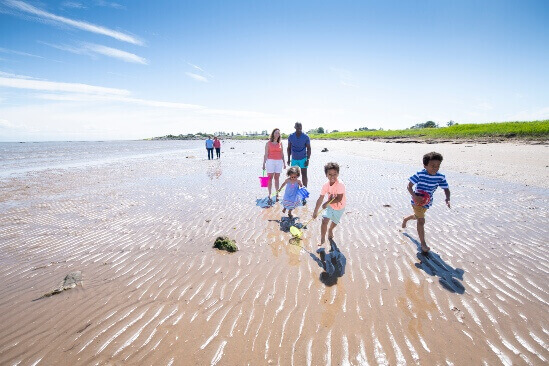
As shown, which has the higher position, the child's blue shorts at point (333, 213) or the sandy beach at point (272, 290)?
the child's blue shorts at point (333, 213)

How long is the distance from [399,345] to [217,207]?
640cm

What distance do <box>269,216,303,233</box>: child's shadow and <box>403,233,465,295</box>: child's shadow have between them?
259 cm

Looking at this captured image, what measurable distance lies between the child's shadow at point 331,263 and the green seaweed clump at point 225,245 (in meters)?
1.48

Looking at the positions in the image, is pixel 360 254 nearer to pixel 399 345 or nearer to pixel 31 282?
pixel 399 345

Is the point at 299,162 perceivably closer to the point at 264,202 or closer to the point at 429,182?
the point at 264,202

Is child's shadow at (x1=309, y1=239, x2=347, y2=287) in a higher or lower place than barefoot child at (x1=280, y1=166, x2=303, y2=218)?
lower

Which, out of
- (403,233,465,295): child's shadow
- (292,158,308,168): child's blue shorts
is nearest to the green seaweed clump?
(403,233,465,295): child's shadow

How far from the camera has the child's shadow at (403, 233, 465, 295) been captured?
3.81 metres

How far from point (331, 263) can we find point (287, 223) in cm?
226

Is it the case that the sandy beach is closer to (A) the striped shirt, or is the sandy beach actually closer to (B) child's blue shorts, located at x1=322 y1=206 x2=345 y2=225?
(B) child's blue shorts, located at x1=322 y1=206 x2=345 y2=225

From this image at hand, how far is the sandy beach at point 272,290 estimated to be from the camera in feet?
9.14

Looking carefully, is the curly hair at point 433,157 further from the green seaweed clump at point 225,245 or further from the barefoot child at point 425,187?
the green seaweed clump at point 225,245

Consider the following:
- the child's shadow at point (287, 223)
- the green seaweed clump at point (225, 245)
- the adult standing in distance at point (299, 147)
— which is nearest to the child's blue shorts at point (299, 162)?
the adult standing in distance at point (299, 147)

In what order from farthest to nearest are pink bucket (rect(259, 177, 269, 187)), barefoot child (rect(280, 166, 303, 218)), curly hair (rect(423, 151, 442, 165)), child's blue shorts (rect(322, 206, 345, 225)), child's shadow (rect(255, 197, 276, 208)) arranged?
pink bucket (rect(259, 177, 269, 187)) < child's shadow (rect(255, 197, 276, 208)) < barefoot child (rect(280, 166, 303, 218)) < child's blue shorts (rect(322, 206, 345, 225)) < curly hair (rect(423, 151, 442, 165))
